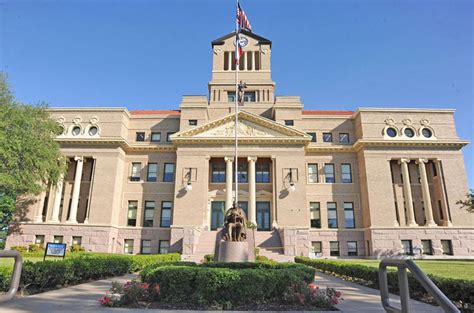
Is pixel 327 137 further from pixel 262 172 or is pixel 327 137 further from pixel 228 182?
pixel 228 182

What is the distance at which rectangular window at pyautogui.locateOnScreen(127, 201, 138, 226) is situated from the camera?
118 ft

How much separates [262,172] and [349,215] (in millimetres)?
10430

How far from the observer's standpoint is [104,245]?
32.4 m

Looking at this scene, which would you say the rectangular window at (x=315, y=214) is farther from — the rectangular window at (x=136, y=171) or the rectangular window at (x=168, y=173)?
the rectangular window at (x=136, y=171)

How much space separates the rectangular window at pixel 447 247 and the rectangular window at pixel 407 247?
3023 millimetres

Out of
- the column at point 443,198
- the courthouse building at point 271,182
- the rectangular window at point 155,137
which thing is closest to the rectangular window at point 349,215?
the courthouse building at point 271,182

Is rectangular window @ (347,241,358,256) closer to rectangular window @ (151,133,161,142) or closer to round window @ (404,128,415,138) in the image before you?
round window @ (404,128,415,138)

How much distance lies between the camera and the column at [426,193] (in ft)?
109

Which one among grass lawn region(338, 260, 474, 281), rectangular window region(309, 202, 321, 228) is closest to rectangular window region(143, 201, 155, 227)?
rectangular window region(309, 202, 321, 228)

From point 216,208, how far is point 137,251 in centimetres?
935

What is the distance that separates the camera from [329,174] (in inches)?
1457

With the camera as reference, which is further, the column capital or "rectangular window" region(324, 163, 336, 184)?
"rectangular window" region(324, 163, 336, 184)

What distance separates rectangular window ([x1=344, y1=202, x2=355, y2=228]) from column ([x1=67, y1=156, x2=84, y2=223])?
28226 millimetres

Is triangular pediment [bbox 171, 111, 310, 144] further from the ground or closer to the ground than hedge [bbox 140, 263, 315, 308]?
further from the ground
